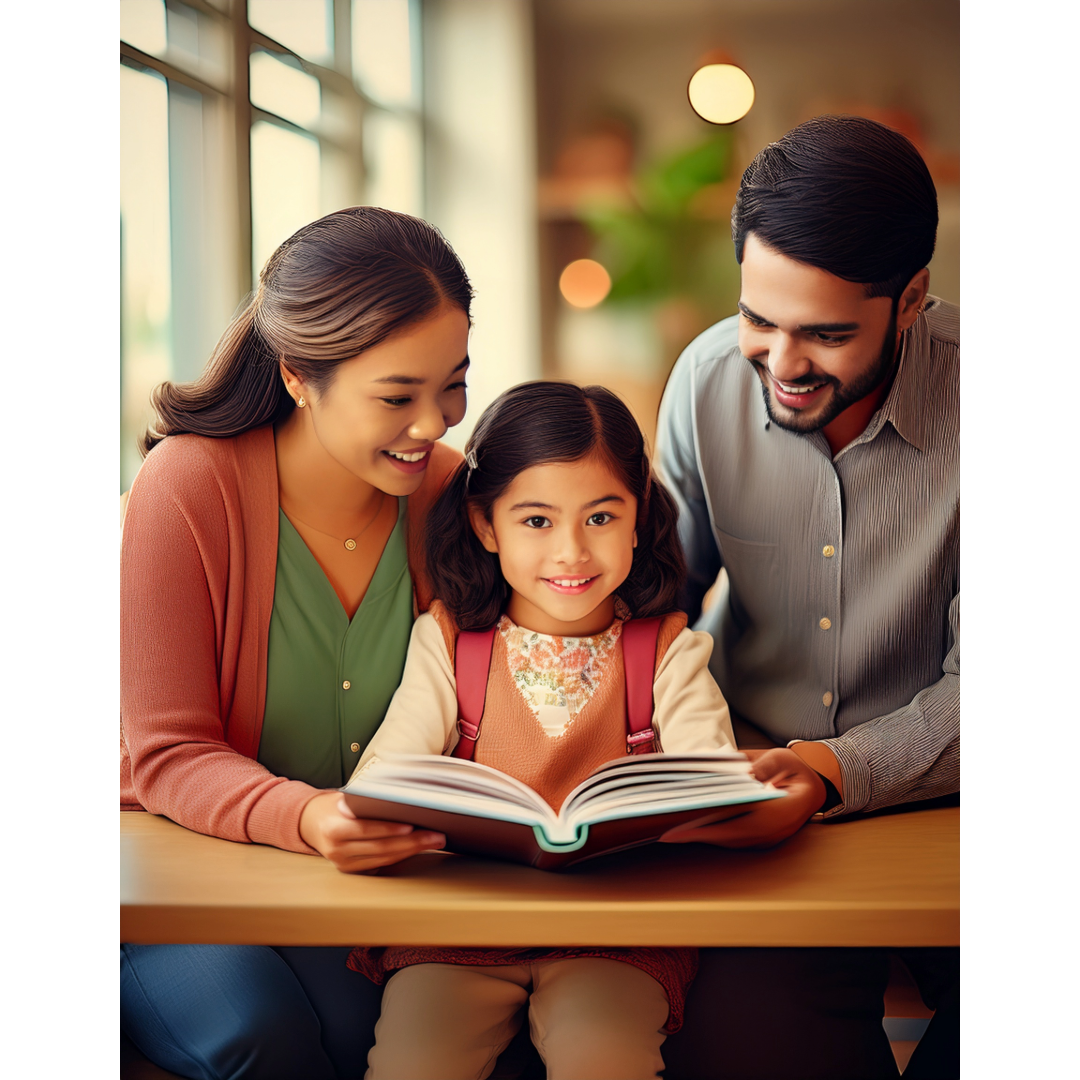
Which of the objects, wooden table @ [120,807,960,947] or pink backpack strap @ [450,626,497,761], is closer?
wooden table @ [120,807,960,947]

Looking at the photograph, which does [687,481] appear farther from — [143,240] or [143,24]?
[143,24]

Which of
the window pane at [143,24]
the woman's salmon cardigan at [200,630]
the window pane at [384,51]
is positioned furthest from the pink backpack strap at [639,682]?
the window pane at [143,24]

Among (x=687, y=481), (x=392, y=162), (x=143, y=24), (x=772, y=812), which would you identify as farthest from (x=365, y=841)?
(x=143, y=24)

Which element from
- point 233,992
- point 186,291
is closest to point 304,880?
point 233,992

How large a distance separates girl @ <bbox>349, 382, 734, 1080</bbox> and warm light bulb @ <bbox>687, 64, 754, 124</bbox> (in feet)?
1.25

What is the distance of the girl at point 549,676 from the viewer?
1204mm

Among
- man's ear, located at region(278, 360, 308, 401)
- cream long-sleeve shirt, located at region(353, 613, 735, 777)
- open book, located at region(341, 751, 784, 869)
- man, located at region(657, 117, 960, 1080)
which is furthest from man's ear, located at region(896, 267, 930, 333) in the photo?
man's ear, located at region(278, 360, 308, 401)

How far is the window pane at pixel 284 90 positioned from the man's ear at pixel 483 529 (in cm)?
55

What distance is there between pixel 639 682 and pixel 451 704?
0.24 m

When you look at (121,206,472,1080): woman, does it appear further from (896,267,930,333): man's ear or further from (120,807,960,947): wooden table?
(896,267,930,333): man's ear

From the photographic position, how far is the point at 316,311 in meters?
1.23

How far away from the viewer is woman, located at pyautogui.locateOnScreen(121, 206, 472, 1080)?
1216 mm
